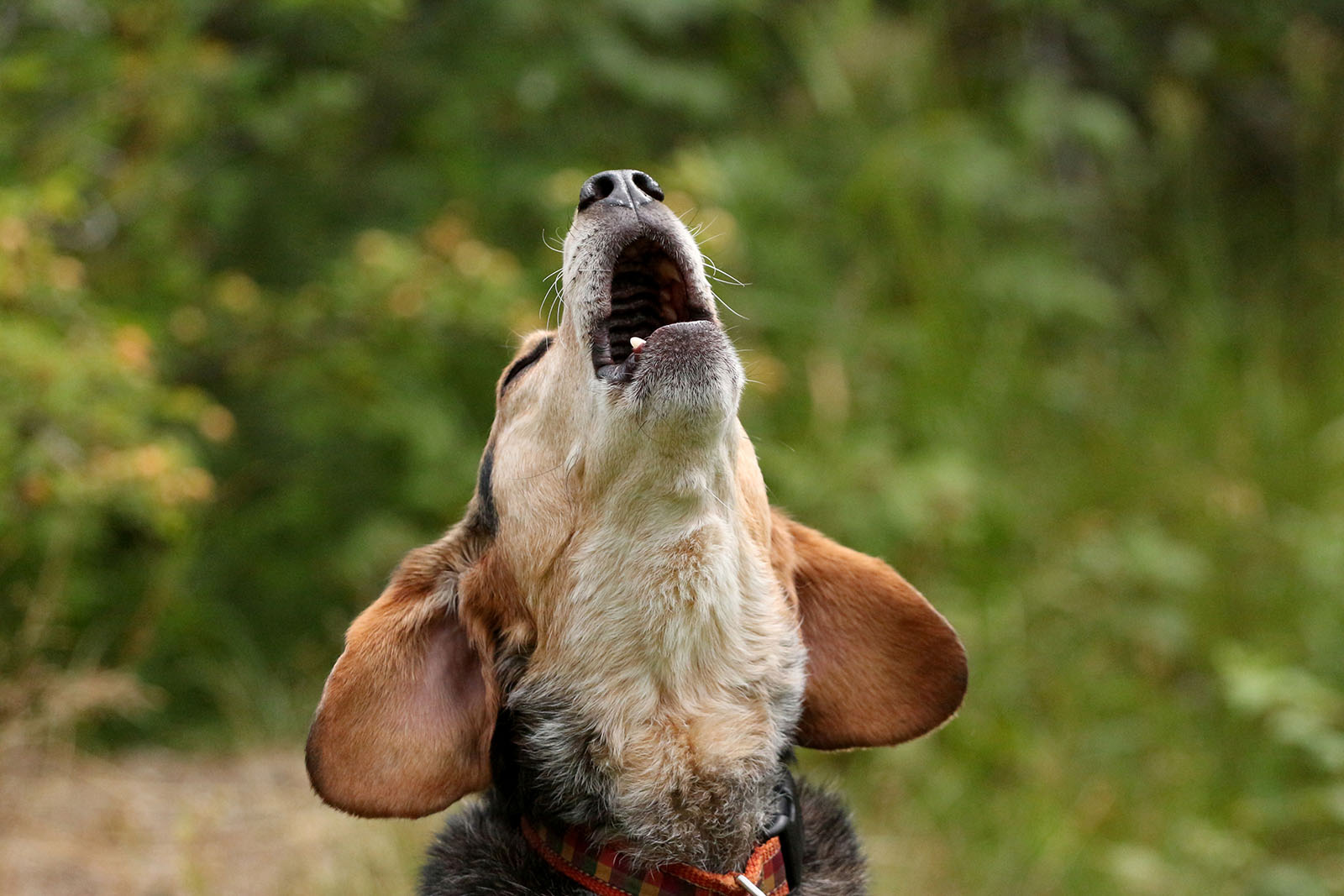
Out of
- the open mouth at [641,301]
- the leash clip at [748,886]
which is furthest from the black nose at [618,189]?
the leash clip at [748,886]

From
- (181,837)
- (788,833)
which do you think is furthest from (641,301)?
(181,837)

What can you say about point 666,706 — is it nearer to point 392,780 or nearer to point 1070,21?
point 392,780

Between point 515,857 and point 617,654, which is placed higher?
point 617,654

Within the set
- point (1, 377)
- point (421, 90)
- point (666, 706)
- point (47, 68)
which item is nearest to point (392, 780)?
point (666, 706)

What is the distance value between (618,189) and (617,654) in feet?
3.36

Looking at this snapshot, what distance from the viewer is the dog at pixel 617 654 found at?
2686mm

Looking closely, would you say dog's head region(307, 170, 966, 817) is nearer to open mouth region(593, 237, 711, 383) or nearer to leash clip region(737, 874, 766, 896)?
open mouth region(593, 237, 711, 383)

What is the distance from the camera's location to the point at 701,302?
2902 millimetres

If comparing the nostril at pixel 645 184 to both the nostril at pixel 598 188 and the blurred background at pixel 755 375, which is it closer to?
the nostril at pixel 598 188

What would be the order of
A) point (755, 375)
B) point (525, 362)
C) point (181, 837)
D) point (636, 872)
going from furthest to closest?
point (755, 375) < point (181, 837) < point (525, 362) < point (636, 872)

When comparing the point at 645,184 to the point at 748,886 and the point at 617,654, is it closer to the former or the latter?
the point at 617,654

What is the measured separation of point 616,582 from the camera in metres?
2.79

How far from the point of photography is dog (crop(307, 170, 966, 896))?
2.69 metres

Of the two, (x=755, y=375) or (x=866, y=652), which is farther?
(x=755, y=375)
